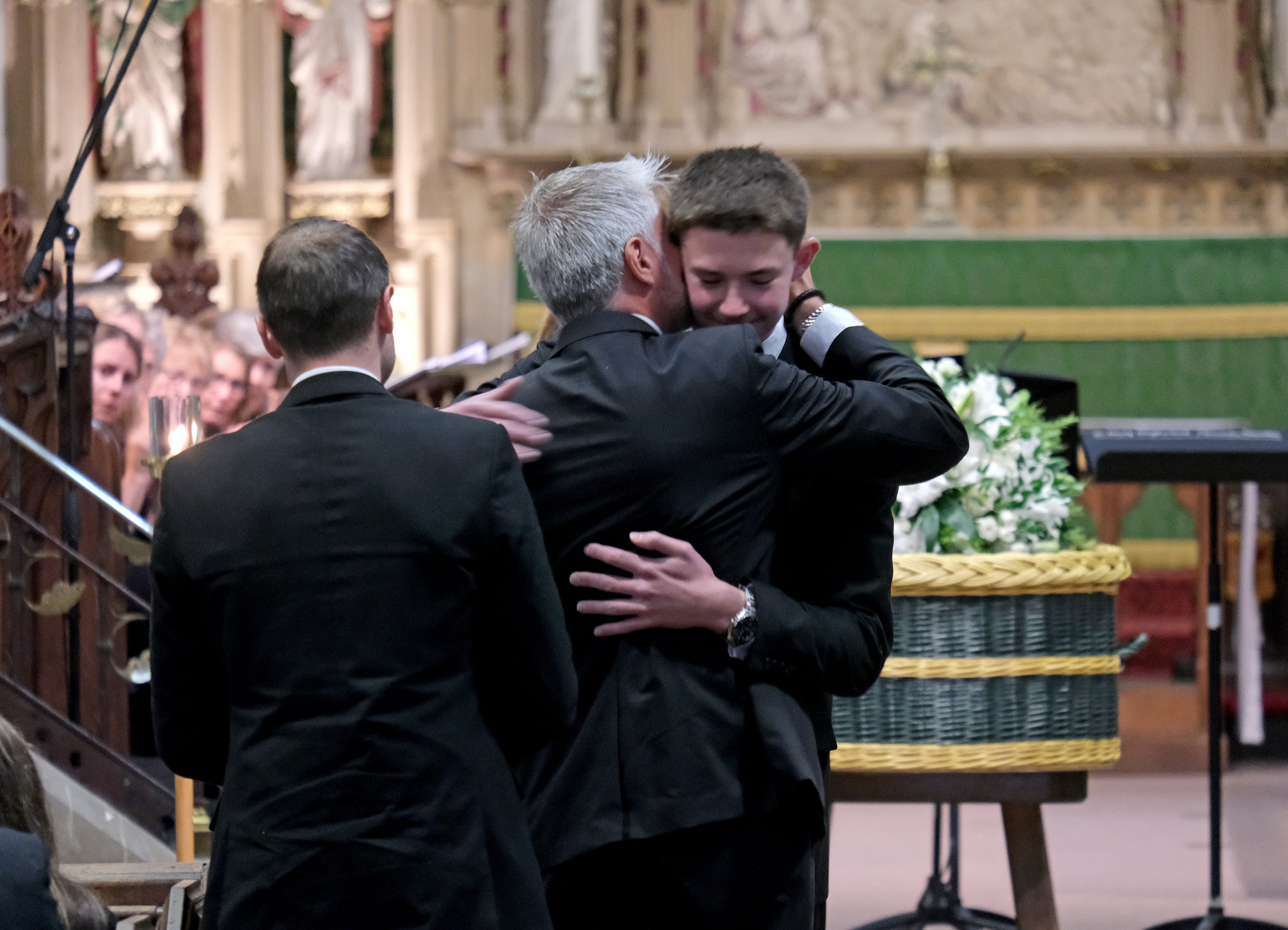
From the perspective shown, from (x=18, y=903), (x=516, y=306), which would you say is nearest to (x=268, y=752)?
(x=18, y=903)

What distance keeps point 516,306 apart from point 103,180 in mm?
2376

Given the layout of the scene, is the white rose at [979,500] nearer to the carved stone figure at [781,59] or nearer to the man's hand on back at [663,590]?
the man's hand on back at [663,590]

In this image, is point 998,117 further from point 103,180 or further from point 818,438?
point 818,438

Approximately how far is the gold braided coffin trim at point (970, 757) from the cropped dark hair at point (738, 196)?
1.05m

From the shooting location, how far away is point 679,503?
1787mm

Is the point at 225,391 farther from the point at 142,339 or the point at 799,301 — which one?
the point at 799,301

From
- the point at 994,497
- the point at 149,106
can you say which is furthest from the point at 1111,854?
the point at 149,106

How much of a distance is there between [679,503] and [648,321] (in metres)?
0.22

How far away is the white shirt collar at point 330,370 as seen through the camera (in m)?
1.71

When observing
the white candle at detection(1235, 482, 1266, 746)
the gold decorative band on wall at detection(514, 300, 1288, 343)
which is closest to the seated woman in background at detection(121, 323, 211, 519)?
the gold decorative band on wall at detection(514, 300, 1288, 343)

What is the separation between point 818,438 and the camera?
5.83 ft

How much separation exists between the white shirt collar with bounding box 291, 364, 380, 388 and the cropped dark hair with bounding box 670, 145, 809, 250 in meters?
0.40

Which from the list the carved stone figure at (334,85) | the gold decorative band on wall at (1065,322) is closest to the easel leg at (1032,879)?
the gold decorative band on wall at (1065,322)

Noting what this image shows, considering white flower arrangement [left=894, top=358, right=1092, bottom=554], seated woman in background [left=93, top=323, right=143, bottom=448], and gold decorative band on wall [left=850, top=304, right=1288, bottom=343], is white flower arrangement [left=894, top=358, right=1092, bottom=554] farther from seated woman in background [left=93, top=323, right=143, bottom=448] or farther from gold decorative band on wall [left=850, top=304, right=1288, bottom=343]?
gold decorative band on wall [left=850, top=304, right=1288, bottom=343]
